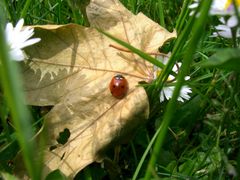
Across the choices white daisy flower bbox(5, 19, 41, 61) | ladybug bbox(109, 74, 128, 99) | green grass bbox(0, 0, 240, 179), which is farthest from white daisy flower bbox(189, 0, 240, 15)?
white daisy flower bbox(5, 19, 41, 61)

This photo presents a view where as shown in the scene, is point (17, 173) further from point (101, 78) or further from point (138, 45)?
point (138, 45)

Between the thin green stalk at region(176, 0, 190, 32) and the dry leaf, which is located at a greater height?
the thin green stalk at region(176, 0, 190, 32)

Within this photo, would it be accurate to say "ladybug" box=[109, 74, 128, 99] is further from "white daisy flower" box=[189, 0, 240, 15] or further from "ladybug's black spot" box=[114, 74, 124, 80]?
"white daisy flower" box=[189, 0, 240, 15]

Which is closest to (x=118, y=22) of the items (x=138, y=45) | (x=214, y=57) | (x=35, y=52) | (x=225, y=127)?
(x=138, y=45)

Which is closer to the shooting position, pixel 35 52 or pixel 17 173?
pixel 17 173

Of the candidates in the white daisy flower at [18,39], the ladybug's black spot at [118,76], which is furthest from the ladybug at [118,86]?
the white daisy flower at [18,39]

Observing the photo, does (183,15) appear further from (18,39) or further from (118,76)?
(18,39)
